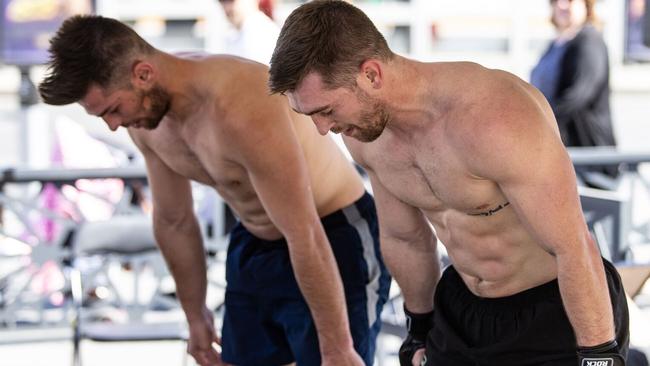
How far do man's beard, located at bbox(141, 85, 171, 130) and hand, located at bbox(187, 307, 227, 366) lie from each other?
764mm

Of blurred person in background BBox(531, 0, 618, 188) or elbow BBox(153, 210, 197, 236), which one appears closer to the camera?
elbow BBox(153, 210, 197, 236)

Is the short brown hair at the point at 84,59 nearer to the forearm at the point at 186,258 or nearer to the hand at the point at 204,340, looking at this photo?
the forearm at the point at 186,258

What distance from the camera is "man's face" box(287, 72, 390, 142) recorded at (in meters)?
2.16

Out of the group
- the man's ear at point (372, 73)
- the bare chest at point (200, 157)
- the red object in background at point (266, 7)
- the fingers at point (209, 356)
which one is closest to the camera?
the man's ear at point (372, 73)

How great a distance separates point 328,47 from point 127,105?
0.74 metres

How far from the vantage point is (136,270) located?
5.05 m

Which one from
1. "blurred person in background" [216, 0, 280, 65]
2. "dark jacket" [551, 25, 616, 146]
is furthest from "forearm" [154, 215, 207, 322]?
"dark jacket" [551, 25, 616, 146]

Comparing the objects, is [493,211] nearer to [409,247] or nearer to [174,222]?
[409,247]

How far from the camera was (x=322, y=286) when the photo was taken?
270 cm

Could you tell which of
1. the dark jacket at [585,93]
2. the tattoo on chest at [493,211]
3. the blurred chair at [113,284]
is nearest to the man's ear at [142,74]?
the tattoo on chest at [493,211]

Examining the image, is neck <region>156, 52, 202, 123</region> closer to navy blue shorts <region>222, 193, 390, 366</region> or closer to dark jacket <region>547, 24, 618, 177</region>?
navy blue shorts <region>222, 193, 390, 366</region>

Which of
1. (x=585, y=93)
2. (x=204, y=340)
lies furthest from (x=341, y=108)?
(x=585, y=93)

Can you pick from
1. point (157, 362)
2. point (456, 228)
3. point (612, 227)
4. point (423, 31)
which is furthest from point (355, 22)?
point (423, 31)

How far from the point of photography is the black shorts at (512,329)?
7.60ft
